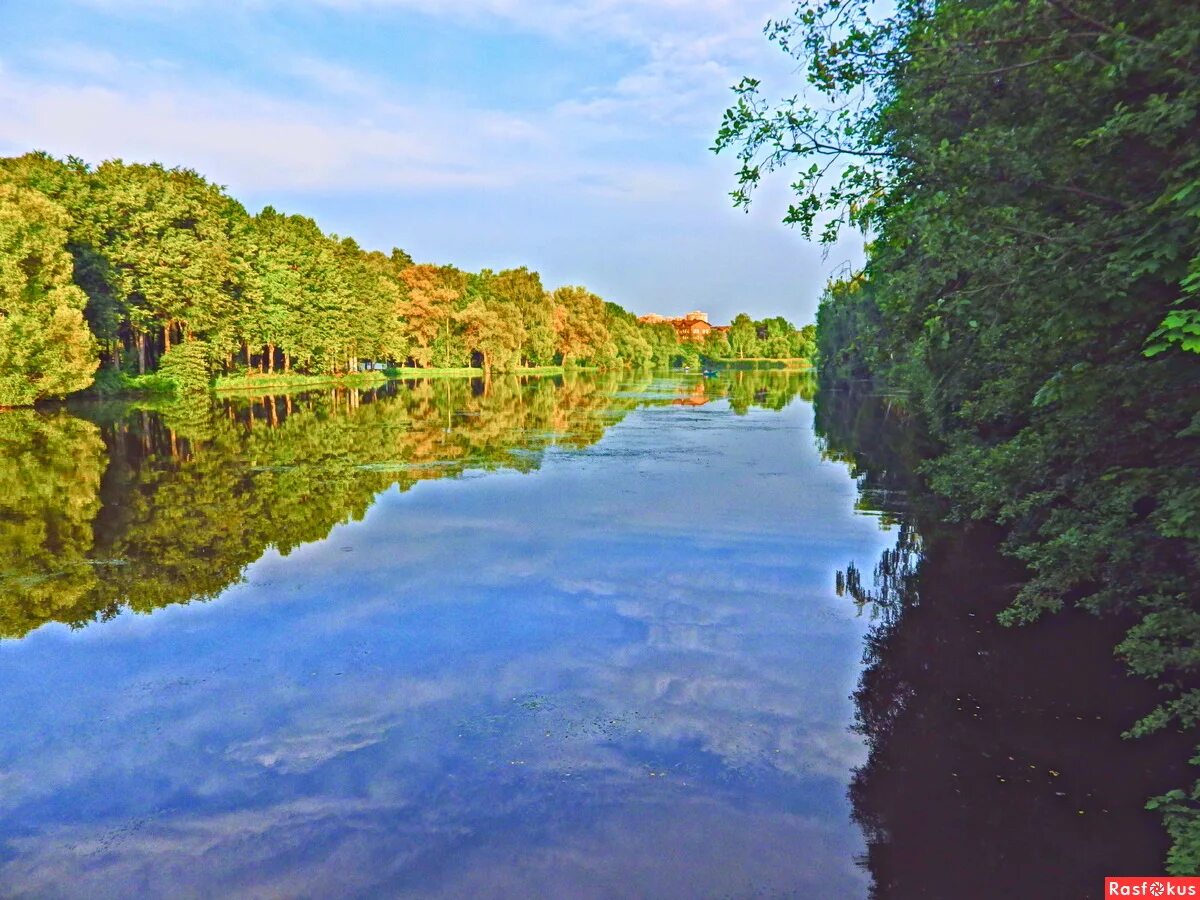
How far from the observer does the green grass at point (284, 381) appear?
70125mm

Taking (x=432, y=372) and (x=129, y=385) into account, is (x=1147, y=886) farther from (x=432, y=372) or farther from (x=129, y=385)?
(x=432, y=372)

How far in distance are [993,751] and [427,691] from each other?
23.0ft

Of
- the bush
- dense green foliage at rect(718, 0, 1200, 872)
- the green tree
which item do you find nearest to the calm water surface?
dense green foliage at rect(718, 0, 1200, 872)

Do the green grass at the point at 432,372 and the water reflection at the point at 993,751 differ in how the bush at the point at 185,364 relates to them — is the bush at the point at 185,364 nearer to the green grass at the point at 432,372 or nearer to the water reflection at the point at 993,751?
the green grass at the point at 432,372

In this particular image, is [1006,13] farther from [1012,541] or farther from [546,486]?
[546,486]

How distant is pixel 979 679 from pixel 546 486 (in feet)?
52.1

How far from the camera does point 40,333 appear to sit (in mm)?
47531

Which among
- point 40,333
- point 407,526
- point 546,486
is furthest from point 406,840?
point 40,333

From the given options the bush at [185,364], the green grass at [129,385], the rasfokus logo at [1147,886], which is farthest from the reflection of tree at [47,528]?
the bush at [185,364]

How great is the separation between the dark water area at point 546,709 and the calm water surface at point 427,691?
44mm

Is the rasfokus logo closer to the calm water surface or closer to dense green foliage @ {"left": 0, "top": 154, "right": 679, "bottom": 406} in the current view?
the calm water surface

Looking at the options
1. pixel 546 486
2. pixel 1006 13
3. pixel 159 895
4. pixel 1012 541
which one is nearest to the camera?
pixel 159 895

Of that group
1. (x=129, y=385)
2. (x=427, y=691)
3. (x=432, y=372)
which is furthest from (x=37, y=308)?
(x=432, y=372)

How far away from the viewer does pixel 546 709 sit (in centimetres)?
949
